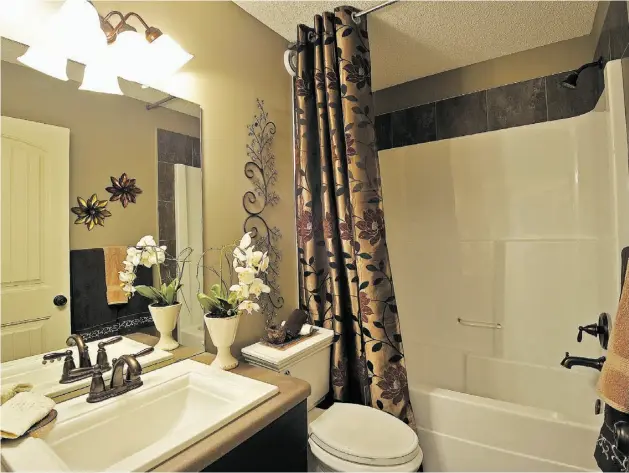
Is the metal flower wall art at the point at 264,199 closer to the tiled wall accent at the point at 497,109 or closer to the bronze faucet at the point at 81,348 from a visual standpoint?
the bronze faucet at the point at 81,348

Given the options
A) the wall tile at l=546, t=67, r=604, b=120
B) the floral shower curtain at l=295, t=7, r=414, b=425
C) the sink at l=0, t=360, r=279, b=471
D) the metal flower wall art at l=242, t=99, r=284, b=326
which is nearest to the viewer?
the sink at l=0, t=360, r=279, b=471

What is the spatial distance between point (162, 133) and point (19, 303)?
0.74 meters

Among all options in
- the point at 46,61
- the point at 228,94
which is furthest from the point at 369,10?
the point at 46,61

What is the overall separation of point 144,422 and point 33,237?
0.64 meters

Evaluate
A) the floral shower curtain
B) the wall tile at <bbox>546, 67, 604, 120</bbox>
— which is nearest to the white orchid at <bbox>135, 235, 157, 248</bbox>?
the floral shower curtain

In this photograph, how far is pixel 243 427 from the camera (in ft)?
3.10

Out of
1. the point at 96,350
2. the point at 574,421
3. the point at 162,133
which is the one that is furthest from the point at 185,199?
the point at 574,421

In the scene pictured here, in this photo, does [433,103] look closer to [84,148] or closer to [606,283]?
[606,283]

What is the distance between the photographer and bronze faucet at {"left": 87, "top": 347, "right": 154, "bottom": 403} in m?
1.05

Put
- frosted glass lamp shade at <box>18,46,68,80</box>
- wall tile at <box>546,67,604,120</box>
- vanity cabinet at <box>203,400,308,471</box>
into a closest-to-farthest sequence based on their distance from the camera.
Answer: vanity cabinet at <box>203,400,308,471</box> < frosted glass lamp shade at <box>18,46,68,80</box> < wall tile at <box>546,67,604,120</box>

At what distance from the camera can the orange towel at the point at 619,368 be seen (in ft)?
2.72

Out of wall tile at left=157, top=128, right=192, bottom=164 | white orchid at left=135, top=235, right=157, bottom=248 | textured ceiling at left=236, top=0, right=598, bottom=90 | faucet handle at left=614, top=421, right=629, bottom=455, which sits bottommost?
faucet handle at left=614, top=421, right=629, bottom=455

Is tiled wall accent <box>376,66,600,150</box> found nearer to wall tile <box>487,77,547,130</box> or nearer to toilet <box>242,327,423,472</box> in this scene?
wall tile <box>487,77,547,130</box>

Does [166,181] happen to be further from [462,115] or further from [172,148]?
[462,115]
